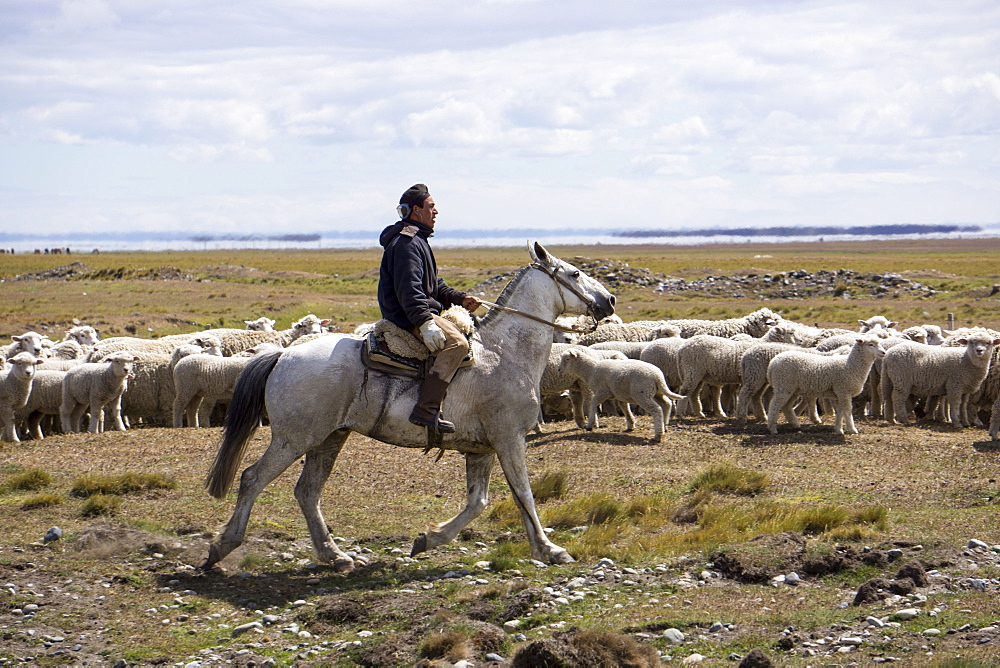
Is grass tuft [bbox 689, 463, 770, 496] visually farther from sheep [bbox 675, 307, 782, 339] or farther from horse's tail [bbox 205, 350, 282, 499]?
sheep [bbox 675, 307, 782, 339]

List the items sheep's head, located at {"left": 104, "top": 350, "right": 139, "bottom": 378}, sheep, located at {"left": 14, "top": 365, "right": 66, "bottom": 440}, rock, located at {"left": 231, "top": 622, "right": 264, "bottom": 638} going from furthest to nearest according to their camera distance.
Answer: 1. sheep, located at {"left": 14, "top": 365, "right": 66, "bottom": 440}
2. sheep's head, located at {"left": 104, "top": 350, "right": 139, "bottom": 378}
3. rock, located at {"left": 231, "top": 622, "right": 264, "bottom": 638}

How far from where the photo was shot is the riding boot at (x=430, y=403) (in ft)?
29.0

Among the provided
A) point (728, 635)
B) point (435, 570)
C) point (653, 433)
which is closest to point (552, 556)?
point (435, 570)

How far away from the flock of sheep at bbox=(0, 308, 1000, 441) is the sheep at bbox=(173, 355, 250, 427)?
19 mm

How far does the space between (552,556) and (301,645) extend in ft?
8.98

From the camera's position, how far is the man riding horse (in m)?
8.73

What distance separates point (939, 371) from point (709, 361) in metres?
4.03

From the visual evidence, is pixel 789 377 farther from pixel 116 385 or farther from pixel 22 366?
pixel 22 366

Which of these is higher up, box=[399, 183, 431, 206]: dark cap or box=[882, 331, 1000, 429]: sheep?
box=[399, 183, 431, 206]: dark cap

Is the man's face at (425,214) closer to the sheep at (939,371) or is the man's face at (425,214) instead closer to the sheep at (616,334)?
the sheep at (939,371)

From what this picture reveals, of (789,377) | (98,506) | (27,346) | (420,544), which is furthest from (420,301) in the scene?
(27,346)

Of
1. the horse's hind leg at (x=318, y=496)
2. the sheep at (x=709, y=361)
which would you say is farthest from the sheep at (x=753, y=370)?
the horse's hind leg at (x=318, y=496)

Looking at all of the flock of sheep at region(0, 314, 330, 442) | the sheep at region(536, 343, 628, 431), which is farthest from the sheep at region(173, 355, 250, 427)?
the sheep at region(536, 343, 628, 431)

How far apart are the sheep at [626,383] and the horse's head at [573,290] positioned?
22.1 feet
